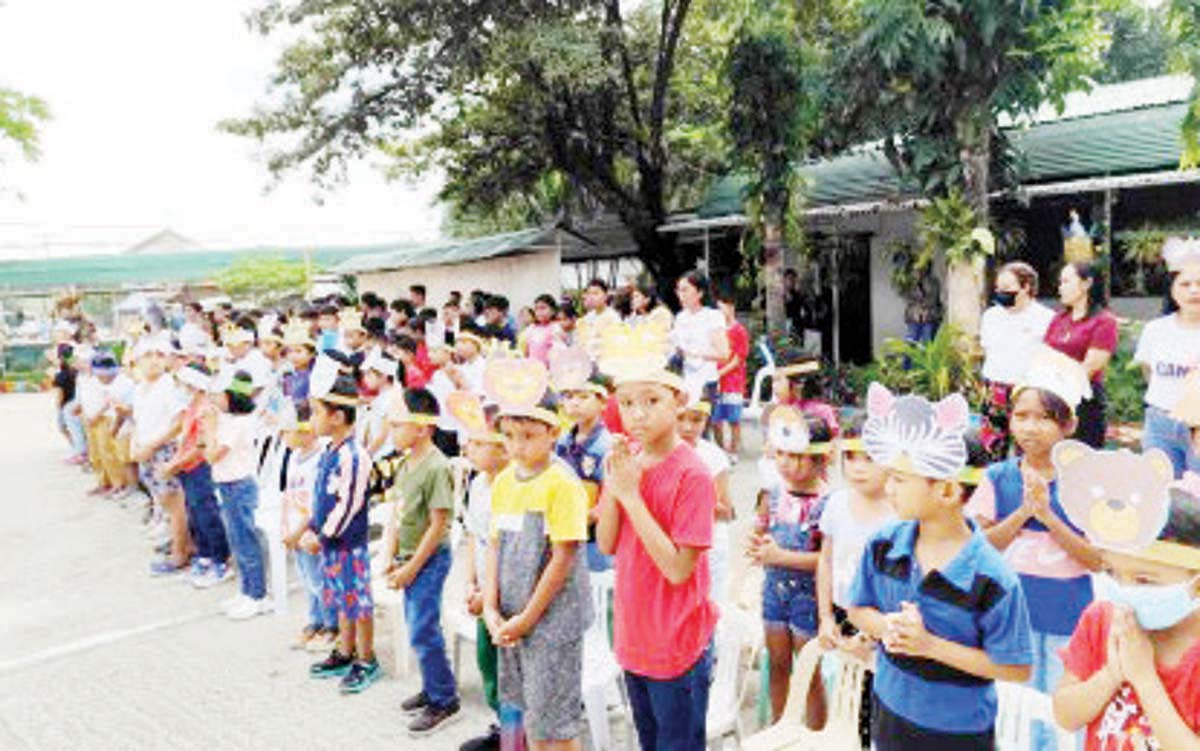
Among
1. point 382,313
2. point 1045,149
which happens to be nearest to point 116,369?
point 382,313

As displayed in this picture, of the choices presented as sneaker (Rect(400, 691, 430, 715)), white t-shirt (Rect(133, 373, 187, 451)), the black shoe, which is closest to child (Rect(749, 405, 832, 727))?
the black shoe

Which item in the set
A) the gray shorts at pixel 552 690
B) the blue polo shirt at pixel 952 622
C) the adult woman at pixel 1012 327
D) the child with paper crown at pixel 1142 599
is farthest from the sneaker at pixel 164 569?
the child with paper crown at pixel 1142 599

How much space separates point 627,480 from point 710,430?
583 cm

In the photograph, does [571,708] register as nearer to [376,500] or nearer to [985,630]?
[985,630]

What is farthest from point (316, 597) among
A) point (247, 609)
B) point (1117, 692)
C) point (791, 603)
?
point (1117, 692)

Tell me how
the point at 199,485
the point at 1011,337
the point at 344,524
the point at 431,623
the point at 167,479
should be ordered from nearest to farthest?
the point at 431,623
the point at 344,524
the point at 1011,337
the point at 199,485
the point at 167,479

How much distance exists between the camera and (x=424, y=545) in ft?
13.6

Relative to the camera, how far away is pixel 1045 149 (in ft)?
36.0

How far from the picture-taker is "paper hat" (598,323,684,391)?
2.91 metres

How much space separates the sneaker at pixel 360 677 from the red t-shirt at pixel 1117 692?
11.9 ft

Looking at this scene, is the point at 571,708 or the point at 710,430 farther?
the point at 710,430

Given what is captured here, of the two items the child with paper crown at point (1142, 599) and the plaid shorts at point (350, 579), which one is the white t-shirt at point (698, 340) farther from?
the child with paper crown at point (1142, 599)

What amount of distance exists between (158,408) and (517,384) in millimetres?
4821

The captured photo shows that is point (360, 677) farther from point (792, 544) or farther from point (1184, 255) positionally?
point (1184, 255)
